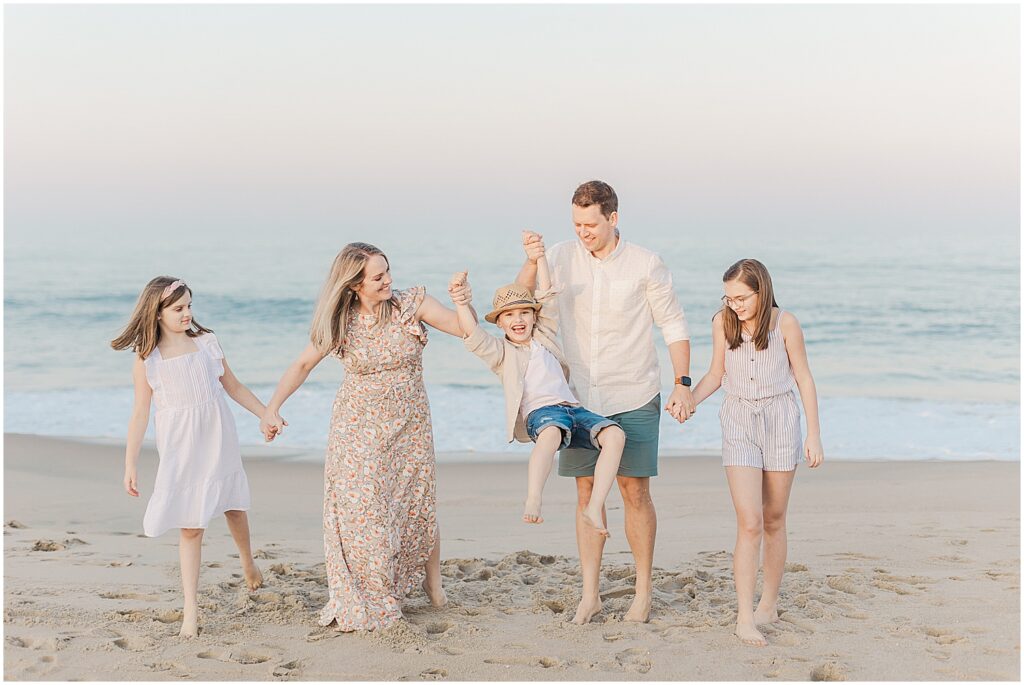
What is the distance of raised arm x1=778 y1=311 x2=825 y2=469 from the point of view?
4.64 meters

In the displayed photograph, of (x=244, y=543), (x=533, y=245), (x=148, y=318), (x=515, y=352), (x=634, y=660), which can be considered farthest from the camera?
(x=244, y=543)

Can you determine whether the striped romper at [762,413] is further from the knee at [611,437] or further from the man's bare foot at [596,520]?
the man's bare foot at [596,520]

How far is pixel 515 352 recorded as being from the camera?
15.9 feet

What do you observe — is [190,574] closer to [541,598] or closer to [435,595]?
[435,595]

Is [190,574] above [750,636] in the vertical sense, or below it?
above

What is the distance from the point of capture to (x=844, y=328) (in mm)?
21516

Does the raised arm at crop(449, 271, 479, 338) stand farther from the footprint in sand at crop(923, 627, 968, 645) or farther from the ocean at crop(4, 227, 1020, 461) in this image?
the ocean at crop(4, 227, 1020, 461)

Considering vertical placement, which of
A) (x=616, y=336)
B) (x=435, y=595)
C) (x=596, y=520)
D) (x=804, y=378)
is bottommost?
(x=435, y=595)

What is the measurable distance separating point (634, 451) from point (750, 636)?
3.25 feet

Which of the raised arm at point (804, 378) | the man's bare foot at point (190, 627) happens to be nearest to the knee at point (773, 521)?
the raised arm at point (804, 378)

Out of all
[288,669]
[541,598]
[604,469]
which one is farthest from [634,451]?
[288,669]

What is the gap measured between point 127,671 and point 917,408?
39.3 ft

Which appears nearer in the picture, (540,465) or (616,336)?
(540,465)

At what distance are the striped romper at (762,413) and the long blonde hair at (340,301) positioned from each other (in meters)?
1.68
